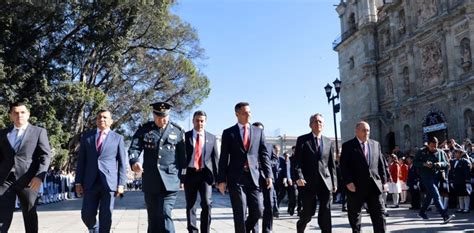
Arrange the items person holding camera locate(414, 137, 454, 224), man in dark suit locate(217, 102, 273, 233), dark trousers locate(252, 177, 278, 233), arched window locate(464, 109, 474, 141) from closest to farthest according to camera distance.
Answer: man in dark suit locate(217, 102, 273, 233) < dark trousers locate(252, 177, 278, 233) < person holding camera locate(414, 137, 454, 224) < arched window locate(464, 109, 474, 141)

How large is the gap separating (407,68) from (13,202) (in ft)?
104

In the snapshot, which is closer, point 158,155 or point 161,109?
point 158,155

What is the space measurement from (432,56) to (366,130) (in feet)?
85.2

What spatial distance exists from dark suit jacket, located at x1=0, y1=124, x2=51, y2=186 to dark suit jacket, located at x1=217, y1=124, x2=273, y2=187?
2517mm

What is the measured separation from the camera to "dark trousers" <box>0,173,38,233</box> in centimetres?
636

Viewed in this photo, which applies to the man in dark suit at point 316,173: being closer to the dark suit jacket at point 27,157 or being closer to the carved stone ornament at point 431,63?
the dark suit jacket at point 27,157

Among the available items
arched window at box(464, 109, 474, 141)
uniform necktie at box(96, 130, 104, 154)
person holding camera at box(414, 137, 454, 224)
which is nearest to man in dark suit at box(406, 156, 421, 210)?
person holding camera at box(414, 137, 454, 224)

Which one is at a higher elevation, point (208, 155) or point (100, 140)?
point (100, 140)

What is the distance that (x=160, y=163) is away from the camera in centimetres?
612

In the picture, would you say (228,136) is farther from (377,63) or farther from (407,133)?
(377,63)

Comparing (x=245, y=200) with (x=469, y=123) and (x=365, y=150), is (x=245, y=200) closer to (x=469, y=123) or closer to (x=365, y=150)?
(x=365, y=150)

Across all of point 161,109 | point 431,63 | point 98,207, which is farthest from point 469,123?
point 98,207

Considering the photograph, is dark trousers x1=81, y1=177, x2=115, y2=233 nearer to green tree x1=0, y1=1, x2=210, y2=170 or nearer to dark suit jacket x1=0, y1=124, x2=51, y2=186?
dark suit jacket x1=0, y1=124, x2=51, y2=186

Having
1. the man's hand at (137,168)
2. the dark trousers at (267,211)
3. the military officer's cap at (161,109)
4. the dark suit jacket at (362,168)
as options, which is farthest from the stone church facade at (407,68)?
the man's hand at (137,168)
